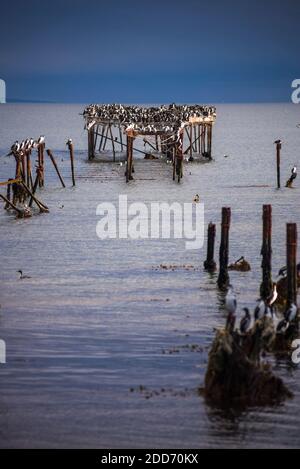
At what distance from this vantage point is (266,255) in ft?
77.0

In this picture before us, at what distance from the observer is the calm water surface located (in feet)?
53.4

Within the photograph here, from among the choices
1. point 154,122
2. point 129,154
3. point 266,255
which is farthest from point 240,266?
point 154,122

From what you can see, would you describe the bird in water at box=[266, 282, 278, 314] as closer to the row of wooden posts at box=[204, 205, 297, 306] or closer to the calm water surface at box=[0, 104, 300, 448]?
the row of wooden posts at box=[204, 205, 297, 306]

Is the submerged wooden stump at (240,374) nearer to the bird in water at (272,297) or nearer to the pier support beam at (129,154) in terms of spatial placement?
the bird in water at (272,297)

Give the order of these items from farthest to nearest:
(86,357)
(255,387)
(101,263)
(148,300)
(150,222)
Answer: (150,222)
(101,263)
(148,300)
(86,357)
(255,387)

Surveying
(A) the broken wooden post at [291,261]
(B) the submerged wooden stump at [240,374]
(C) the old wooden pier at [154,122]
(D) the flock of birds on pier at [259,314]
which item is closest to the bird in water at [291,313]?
(D) the flock of birds on pier at [259,314]

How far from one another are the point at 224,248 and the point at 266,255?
1.56 meters

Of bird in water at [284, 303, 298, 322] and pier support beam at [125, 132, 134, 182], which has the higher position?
pier support beam at [125, 132, 134, 182]

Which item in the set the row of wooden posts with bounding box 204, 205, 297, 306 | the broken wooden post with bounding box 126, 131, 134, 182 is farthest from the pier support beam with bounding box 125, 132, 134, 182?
the row of wooden posts with bounding box 204, 205, 297, 306

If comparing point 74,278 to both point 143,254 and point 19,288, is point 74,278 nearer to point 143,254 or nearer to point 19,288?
point 19,288

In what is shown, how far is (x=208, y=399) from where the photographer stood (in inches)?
679

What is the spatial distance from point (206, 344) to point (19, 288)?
24.4ft

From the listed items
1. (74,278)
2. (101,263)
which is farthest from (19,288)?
(101,263)

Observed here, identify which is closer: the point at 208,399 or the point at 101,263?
the point at 208,399
